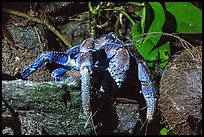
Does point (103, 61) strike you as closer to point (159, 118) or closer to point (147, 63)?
point (147, 63)

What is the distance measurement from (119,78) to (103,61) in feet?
0.52

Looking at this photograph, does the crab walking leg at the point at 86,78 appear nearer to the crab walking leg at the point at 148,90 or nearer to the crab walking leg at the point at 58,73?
the crab walking leg at the point at 58,73

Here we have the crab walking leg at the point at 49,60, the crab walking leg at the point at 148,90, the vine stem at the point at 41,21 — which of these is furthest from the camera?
the vine stem at the point at 41,21

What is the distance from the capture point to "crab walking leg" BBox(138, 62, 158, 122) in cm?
276

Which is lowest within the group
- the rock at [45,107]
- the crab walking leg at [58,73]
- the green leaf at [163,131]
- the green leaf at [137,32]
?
the green leaf at [163,131]

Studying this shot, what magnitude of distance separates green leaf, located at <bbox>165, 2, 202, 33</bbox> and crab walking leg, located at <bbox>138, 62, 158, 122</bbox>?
1.91 feet

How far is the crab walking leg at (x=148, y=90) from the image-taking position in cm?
276

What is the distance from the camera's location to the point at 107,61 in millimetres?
2729

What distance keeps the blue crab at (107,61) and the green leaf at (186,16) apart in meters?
0.57

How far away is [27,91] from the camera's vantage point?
2508 millimetres

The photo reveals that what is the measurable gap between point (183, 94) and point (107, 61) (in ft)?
1.83

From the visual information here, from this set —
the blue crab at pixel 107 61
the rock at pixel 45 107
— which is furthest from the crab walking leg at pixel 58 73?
the rock at pixel 45 107

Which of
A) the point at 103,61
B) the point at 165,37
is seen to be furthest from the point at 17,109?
the point at 165,37

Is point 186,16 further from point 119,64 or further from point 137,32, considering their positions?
point 119,64
